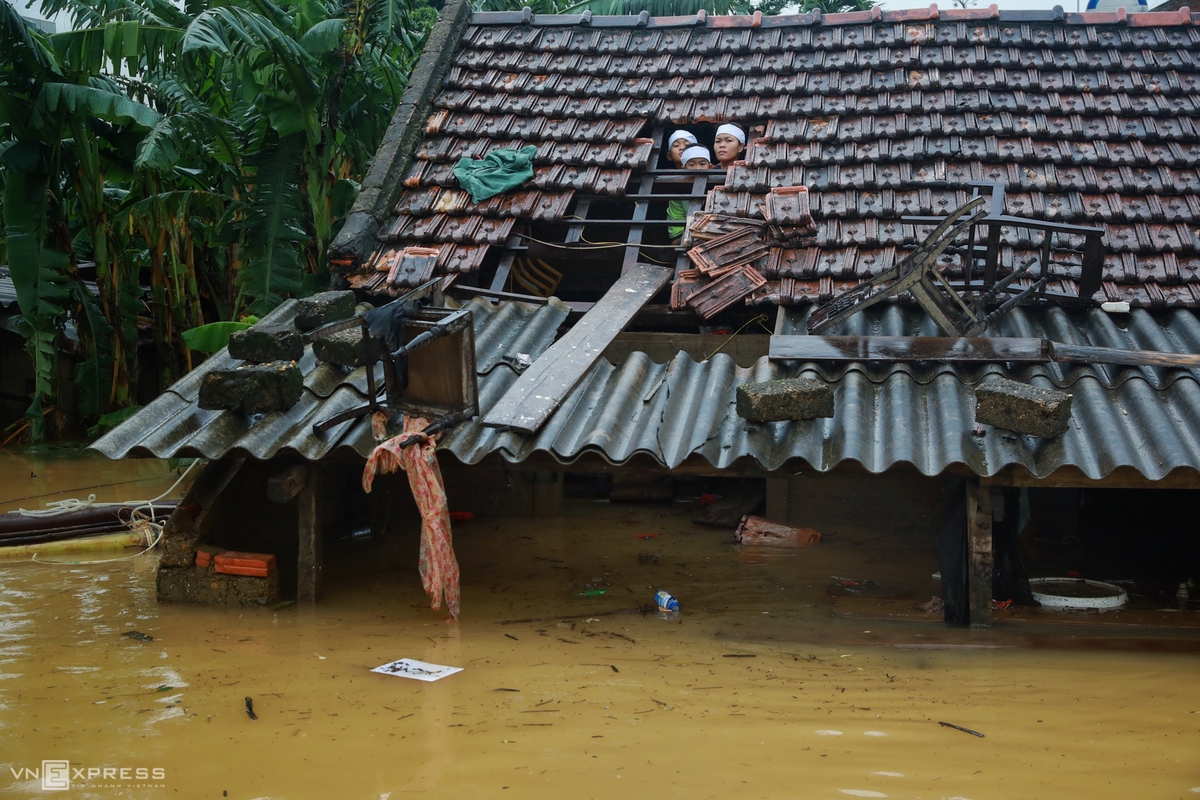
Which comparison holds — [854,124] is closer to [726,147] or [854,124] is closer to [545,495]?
[726,147]

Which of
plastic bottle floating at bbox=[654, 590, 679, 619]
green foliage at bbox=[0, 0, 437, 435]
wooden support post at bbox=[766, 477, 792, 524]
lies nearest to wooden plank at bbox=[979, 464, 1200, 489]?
plastic bottle floating at bbox=[654, 590, 679, 619]

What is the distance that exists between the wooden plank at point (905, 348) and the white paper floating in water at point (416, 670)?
2962 millimetres

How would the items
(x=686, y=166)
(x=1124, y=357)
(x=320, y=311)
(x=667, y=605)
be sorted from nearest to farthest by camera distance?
1. (x=1124, y=357)
2. (x=667, y=605)
3. (x=320, y=311)
4. (x=686, y=166)

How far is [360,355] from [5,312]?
11153 millimetres

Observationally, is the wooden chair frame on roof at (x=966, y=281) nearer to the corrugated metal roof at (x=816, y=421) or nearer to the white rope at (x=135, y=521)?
the corrugated metal roof at (x=816, y=421)

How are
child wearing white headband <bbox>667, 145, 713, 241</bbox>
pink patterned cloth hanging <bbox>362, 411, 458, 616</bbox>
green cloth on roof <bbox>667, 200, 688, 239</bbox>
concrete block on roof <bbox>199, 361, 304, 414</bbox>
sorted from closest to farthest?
pink patterned cloth hanging <bbox>362, 411, 458, 616</bbox> < concrete block on roof <bbox>199, 361, 304, 414</bbox> < green cloth on roof <bbox>667, 200, 688, 239</bbox> < child wearing white headband <bbox>667, 145, 713, 241</bbox>

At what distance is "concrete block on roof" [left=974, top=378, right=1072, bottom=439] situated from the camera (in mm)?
5188

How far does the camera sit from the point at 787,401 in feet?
18.4

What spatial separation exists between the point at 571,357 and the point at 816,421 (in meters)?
1.72

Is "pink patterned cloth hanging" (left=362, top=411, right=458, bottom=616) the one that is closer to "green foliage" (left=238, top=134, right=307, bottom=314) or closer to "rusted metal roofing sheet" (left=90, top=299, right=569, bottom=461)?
"rusted metal roofing sheet" (left=90, top=299, right=569, bottom=461)

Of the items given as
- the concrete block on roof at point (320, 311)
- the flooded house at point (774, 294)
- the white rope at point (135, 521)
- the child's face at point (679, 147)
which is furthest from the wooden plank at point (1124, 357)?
the white rope at point (135, 521)

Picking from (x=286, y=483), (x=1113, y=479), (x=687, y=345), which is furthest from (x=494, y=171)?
(x=1113, y=479)

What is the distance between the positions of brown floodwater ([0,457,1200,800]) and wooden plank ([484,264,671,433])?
132cm

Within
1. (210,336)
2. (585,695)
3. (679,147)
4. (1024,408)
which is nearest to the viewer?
(585,695)
